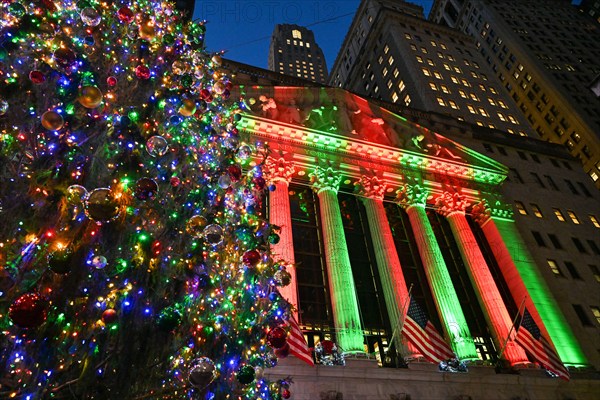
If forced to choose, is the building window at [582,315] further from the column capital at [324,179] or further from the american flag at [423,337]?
the column capital at [324,179]

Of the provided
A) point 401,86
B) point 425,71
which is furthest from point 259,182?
point 425,71

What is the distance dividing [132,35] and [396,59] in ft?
217

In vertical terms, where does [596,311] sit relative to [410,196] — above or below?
below

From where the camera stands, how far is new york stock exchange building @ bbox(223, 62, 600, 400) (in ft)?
57.0

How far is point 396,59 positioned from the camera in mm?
69062

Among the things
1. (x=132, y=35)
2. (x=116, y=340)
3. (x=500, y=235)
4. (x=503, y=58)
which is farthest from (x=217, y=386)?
(x=503, y=58)

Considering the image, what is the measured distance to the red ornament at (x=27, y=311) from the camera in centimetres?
469

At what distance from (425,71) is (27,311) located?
67.0 metres

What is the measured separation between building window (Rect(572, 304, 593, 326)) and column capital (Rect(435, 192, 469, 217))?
9.22m

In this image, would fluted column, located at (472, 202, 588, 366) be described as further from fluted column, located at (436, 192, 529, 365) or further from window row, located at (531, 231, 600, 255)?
window row, located at (531, 231, 600, 255)

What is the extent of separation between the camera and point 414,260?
24.3m

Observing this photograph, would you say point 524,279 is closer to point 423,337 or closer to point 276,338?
point 423,337

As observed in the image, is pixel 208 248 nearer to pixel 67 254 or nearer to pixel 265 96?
pixel 67 254

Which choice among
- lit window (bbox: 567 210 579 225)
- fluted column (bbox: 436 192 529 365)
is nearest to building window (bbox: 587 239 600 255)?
lit window (bbox: 567 210 579 225)
